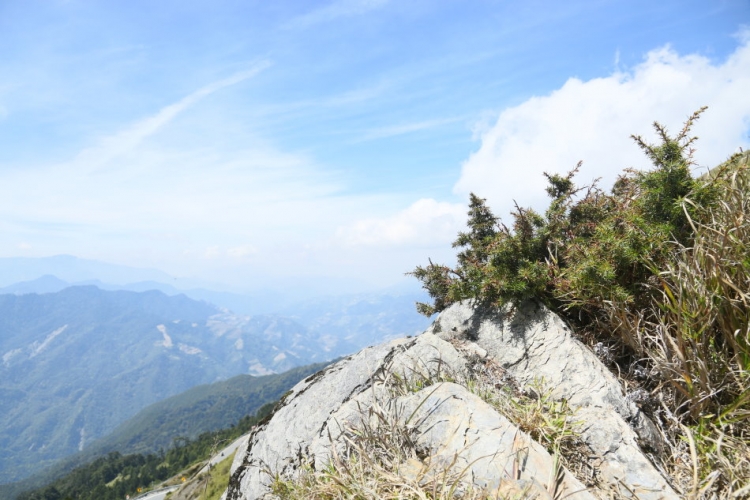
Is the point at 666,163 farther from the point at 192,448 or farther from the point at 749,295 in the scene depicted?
the point at 192,448

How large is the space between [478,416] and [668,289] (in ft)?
8.70

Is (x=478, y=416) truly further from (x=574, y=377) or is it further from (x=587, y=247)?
(x=587, y=247)

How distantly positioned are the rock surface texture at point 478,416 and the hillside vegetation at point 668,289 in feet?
1.27

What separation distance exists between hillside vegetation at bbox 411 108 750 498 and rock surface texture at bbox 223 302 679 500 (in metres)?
0.39

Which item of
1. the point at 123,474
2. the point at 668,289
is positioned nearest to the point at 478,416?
the point at 668,289

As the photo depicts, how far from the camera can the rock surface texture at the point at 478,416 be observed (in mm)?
3611

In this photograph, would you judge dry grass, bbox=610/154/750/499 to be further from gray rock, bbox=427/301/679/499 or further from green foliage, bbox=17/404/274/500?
green foliage, bbox=17/404/274/500

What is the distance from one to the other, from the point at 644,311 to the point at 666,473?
6.29 feet

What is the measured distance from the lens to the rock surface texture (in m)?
3.61

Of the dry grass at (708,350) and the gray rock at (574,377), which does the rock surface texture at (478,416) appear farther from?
the dry grass at (708,350)

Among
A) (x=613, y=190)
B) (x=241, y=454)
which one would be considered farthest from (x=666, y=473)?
(x=241, y=454)

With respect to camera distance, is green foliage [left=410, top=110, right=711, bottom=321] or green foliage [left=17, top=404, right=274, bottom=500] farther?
green foliage [left=17, top=404, right=274, bottom=500]

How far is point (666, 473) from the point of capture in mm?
3789

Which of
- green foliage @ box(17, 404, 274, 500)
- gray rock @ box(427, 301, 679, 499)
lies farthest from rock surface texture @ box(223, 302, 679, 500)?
green foliage @ box(17, 404, 274, 500)
